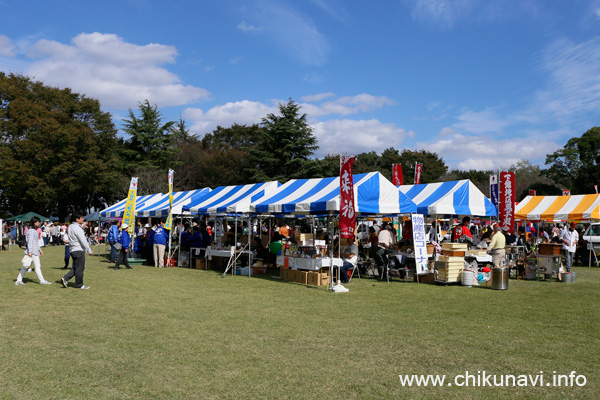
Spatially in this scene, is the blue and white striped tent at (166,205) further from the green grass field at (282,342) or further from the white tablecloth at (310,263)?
the green grass field at (282,342)

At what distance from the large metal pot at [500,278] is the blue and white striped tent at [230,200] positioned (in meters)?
7.04

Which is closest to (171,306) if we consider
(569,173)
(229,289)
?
(229,289)

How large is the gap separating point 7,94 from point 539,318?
130ft

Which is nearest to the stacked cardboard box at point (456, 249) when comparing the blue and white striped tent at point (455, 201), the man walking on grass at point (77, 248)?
the blue and white striped tent at point (455, 201)

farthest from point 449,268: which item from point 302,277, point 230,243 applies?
point 230,243

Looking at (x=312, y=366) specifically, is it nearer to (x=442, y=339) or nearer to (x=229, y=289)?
(x=442, y=339)

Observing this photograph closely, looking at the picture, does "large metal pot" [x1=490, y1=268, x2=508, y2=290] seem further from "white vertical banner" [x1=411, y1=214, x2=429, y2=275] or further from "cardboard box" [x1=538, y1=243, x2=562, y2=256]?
"cardboard box" [x1=538, y1=243, x2=562, y2=256]

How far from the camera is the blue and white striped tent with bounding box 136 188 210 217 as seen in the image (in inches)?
730

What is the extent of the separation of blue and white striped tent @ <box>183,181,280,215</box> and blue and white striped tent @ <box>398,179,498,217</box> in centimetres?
536

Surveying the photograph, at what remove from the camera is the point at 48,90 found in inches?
1446

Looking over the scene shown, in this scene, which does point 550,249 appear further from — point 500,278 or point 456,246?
point 456,246

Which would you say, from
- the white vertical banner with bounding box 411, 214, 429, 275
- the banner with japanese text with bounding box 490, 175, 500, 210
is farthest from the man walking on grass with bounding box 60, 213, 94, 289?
the banner with japanese text with bounding box 490, 175, 500, 210

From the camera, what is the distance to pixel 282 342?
5895 mm

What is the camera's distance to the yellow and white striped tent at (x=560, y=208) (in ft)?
63.4
